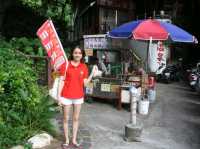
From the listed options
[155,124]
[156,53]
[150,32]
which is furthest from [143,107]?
[156,53]

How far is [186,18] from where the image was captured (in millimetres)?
25219

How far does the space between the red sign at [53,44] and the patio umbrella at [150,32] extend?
3799mm

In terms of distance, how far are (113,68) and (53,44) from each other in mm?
4683

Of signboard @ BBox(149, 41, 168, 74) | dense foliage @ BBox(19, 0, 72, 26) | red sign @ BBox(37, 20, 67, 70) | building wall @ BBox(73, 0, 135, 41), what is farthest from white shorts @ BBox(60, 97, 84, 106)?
building wall @ BBox(73, 0, 135, 41)

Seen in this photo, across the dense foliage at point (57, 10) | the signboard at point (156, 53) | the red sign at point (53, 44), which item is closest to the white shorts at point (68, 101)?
the red sign at point (53, 44)

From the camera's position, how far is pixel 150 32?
1205cm

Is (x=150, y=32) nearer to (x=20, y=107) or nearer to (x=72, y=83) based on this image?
(x=72, y=83)

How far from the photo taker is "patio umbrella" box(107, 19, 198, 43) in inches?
474

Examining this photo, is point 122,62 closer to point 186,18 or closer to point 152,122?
point 152,122

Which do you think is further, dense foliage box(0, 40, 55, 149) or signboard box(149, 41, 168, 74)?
signboard box(149, 41, 168, 74)

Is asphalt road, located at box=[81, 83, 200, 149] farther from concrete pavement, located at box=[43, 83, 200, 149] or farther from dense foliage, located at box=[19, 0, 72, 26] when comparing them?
dense foliage, located at box=[19, 0, 72, 26]

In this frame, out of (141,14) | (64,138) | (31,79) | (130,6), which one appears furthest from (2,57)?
(141,14)

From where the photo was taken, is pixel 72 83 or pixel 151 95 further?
pixel 151 95

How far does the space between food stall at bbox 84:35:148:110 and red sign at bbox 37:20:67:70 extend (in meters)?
4.13
